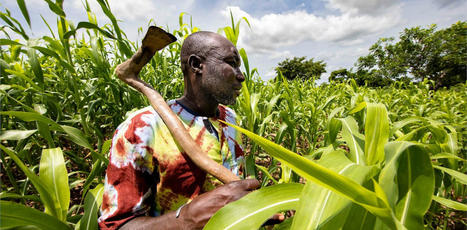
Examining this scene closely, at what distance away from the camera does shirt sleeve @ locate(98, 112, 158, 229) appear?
0.72 metres

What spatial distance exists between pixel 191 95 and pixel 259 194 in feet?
2.32

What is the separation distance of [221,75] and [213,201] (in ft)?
1.87

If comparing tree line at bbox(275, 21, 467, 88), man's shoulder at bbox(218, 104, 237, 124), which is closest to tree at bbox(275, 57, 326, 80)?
tree line at bbox(275, 21, 467, 88)

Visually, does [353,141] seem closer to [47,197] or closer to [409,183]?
[409,183]

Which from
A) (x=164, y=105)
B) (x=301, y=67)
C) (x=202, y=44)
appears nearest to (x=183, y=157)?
(x=164, y=105)

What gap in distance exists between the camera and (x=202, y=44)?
963 millimetres

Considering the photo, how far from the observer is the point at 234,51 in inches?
39.1

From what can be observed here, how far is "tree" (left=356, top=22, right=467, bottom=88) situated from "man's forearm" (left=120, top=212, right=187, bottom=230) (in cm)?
2752

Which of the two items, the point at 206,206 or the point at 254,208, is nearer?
the point at 254,208

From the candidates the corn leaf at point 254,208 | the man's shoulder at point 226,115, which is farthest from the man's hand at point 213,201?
the man's shoulder at point 226,115

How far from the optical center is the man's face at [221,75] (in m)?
0.94

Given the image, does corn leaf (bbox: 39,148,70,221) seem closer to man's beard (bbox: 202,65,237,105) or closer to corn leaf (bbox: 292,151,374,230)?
man's beard (bbox: 202,65,237,105)

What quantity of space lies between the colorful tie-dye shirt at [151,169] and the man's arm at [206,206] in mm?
162

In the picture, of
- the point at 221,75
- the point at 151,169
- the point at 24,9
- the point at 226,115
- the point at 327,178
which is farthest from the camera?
the point at 226,115
